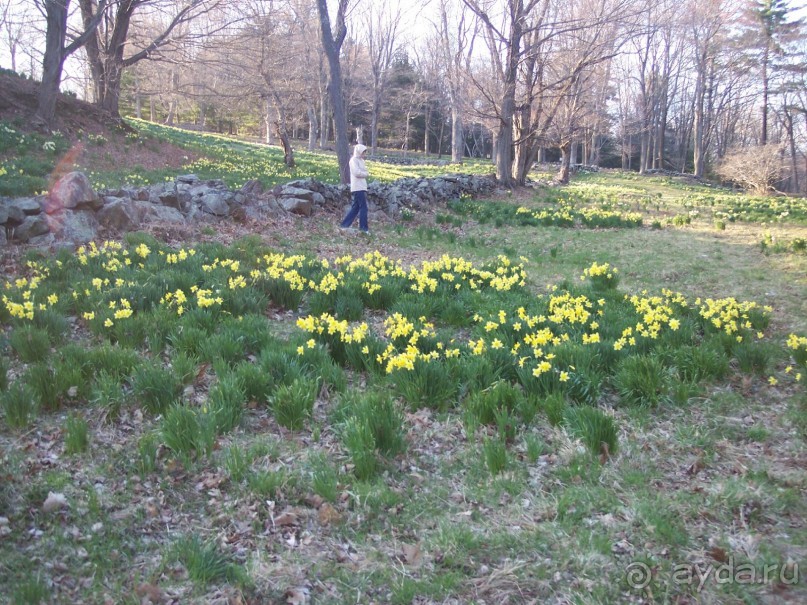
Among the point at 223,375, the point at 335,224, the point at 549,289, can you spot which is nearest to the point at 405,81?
the point at 335,224

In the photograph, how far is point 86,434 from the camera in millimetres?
3244

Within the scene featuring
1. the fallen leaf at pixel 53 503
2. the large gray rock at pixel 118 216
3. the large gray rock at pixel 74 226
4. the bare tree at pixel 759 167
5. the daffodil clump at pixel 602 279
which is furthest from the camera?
the bare tree at pixel 759 167

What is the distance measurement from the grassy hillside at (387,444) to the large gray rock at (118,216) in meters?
1.97

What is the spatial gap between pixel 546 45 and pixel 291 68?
10.1 metres

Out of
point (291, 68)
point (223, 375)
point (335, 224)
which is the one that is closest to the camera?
point (223, 375)

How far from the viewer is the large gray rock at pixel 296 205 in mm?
10957

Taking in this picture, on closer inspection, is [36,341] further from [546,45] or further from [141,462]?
[546,45]

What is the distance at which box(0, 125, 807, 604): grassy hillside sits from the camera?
2502mm

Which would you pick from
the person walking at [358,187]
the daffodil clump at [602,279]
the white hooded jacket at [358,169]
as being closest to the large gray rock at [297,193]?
the person walking at [358,187]

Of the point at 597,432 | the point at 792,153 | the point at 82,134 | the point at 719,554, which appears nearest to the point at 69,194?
the point at 597,432

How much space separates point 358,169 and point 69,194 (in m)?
4.70

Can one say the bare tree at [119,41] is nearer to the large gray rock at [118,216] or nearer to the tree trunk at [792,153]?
the large gray rock at [118,216]

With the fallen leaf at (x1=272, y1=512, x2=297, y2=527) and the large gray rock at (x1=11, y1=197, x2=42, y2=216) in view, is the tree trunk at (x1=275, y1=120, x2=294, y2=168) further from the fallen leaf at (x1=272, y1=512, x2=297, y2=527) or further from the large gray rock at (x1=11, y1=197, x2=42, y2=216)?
the fallen leaf at (x1=272, y1=512, x2=297, y2=527)

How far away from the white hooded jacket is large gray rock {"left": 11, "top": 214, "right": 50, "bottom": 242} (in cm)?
504
